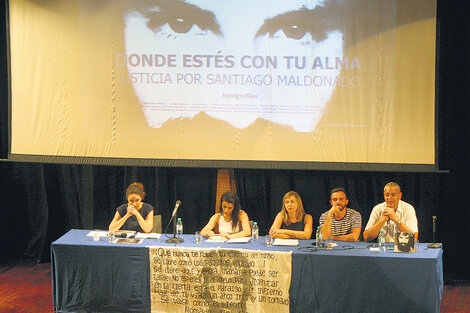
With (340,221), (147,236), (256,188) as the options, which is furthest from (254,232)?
(256,188)

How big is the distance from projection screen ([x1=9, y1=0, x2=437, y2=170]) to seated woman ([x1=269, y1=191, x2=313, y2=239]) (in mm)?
604

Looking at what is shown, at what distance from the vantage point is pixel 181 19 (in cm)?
556

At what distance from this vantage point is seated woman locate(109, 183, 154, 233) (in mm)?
5164

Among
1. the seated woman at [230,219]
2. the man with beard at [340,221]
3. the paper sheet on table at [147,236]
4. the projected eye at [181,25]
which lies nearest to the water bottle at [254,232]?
Answer: the seated woman at [230,219]

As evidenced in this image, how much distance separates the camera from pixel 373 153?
5453 mm

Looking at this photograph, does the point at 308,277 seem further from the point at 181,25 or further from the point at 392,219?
the point at 181,25

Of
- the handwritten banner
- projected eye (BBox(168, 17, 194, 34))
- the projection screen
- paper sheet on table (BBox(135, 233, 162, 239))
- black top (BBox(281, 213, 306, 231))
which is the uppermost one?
projected eye (BBox(168, 17, 194, 34))

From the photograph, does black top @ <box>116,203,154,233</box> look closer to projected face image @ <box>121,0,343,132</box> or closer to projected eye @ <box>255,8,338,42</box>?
projected face image @ <box>121,0,343,132</box>

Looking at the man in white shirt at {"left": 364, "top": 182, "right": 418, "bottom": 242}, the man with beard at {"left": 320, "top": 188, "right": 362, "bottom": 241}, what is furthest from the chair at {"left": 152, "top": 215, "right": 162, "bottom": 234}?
the man in white shirt at {"left": 364, "top": 182, "right": 418, "bottom": 242}

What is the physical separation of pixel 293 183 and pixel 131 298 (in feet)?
7.26

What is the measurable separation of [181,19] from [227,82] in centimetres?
75

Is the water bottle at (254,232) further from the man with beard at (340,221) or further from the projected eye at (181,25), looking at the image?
the projected eye at (181,25)

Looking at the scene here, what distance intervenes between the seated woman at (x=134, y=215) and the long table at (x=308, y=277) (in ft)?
0.98

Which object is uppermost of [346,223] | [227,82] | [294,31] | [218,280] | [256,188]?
[294,31]
